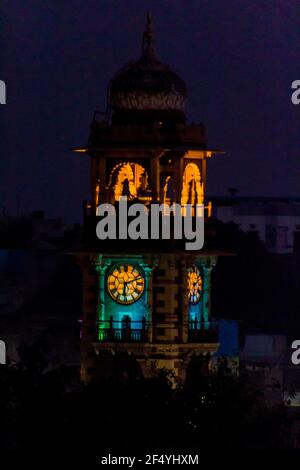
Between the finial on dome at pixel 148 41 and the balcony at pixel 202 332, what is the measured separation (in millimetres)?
4089

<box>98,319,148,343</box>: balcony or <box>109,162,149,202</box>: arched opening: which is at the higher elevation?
<box>109,162,149,202</box>: arched opening

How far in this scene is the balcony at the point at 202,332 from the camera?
252 feet

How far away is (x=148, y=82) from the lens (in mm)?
76312

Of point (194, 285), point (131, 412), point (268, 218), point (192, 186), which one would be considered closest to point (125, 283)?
point (194, 285)

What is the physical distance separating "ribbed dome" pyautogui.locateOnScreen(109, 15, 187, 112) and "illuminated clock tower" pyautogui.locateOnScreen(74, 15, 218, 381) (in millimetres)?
15

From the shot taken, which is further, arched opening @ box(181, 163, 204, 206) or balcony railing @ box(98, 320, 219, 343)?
arched opening @ box(181, 163, 204, 206)

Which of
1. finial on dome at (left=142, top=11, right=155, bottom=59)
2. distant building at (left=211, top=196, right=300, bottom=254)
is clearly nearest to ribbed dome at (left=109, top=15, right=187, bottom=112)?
finial on dome at (left=142, top=11, right=155, bottom=59)

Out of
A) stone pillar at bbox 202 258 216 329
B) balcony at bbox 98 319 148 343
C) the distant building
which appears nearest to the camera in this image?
balcony at bbox 98 319 148 343

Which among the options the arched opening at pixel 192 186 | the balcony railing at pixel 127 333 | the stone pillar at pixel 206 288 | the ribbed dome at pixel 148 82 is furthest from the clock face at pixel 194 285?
the ribbed dome at pixel 148 82

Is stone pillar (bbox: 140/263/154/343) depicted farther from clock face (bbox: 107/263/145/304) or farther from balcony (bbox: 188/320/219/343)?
balcony (bbox: 188/320/219/343)

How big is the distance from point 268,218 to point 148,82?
120ft

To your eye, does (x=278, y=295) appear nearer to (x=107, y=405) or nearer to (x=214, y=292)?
(x=214, y=292)

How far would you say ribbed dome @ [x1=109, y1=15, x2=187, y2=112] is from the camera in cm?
7619
